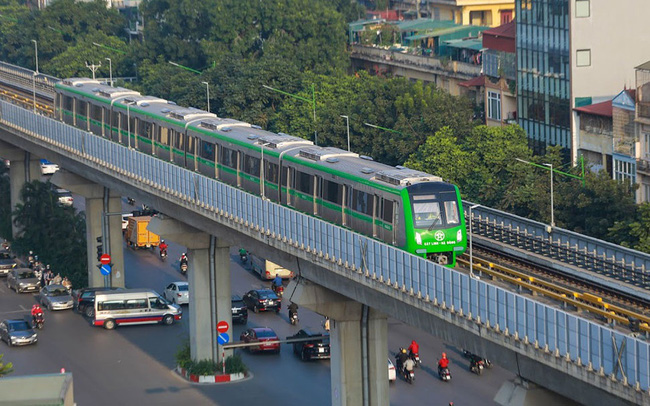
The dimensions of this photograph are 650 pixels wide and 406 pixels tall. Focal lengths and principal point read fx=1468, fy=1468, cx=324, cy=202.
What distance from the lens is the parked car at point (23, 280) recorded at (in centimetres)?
10306

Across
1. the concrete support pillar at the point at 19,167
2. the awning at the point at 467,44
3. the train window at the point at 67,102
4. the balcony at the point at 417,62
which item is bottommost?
the concrete support pillar at the point at 19,167

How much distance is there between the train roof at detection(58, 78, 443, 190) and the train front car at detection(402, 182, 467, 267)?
2.56 ft

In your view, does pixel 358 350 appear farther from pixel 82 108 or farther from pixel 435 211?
pixel 82 108

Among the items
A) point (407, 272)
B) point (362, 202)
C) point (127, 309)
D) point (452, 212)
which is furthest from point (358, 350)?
point (127, 309)

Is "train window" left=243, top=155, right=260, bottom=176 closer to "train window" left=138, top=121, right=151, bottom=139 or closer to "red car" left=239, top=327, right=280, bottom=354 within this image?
"red car" left=239, top=327, right=280, bottom=354

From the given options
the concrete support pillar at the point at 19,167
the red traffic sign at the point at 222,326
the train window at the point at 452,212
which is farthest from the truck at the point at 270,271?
the train window at the point at 452,212

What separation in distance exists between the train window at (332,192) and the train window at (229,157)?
11658 mm

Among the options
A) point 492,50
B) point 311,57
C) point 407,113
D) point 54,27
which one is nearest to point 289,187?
point 407,113

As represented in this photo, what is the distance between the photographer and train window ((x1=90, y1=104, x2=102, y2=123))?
99812mm

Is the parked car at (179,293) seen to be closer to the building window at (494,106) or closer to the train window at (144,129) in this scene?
the train window at (144,129)

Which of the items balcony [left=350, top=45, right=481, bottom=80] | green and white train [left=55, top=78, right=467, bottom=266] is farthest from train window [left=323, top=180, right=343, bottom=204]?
balcony [left=350, top=45, right=481, bottom=80]

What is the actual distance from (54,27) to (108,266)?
90057 millimetres

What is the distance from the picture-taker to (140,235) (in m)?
116

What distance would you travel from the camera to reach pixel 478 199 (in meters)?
91.9
